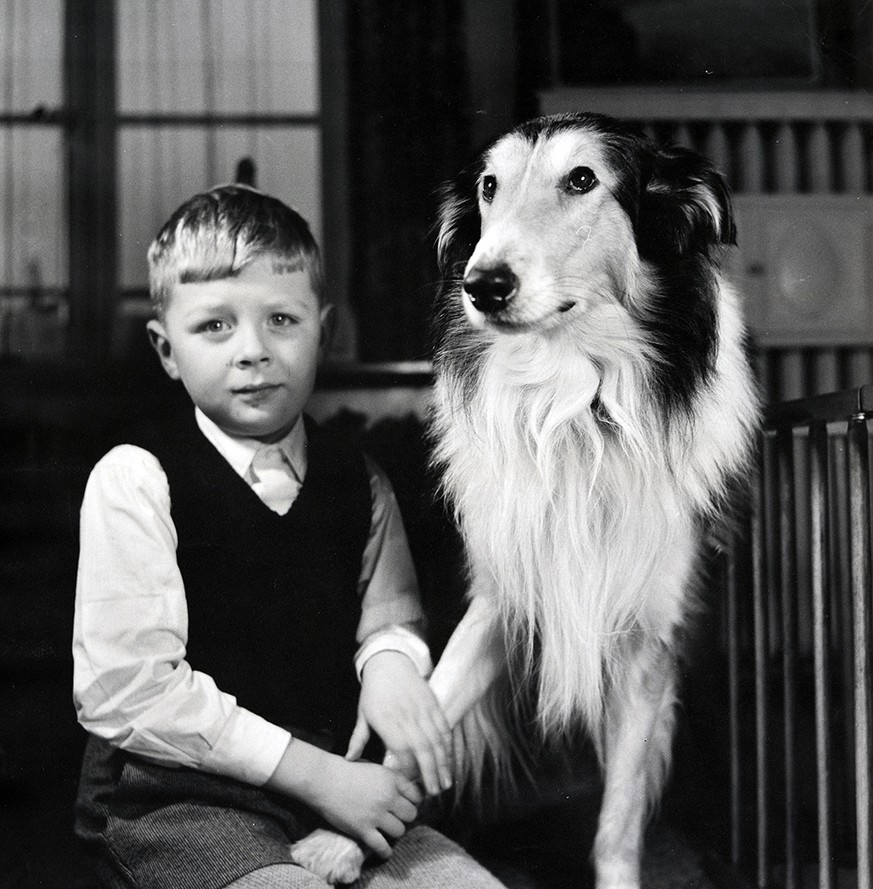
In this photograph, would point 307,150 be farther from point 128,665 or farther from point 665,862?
point 665,862

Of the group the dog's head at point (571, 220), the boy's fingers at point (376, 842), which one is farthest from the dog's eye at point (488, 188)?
the boy's fingers at point (376, 842)

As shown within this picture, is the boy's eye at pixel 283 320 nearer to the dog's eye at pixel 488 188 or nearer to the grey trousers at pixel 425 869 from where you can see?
the dog's eye at pixel 488 188

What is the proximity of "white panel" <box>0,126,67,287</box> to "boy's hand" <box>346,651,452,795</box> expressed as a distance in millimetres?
574

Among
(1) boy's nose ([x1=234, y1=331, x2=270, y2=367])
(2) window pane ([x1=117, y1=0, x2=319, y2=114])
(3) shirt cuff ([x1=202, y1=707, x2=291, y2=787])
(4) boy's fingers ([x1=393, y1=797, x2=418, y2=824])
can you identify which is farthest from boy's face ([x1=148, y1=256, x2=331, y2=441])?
(4) boy's fingers ([x1=393, y1=797, x2=418, y2=824])

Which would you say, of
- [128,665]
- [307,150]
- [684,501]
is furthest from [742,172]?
[128,665]

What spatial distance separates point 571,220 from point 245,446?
0.43 metres

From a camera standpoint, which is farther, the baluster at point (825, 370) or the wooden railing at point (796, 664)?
the baluster at point (825, 370)

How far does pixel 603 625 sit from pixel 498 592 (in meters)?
0.12

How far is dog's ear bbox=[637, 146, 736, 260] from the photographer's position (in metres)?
0.91

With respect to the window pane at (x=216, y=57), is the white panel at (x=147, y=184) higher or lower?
lower

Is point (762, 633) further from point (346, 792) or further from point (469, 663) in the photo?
point (346, 792)

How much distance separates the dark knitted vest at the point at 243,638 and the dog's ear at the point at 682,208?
416 millimetres

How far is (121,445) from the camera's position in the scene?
940mm

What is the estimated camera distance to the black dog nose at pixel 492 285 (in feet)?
2.71
